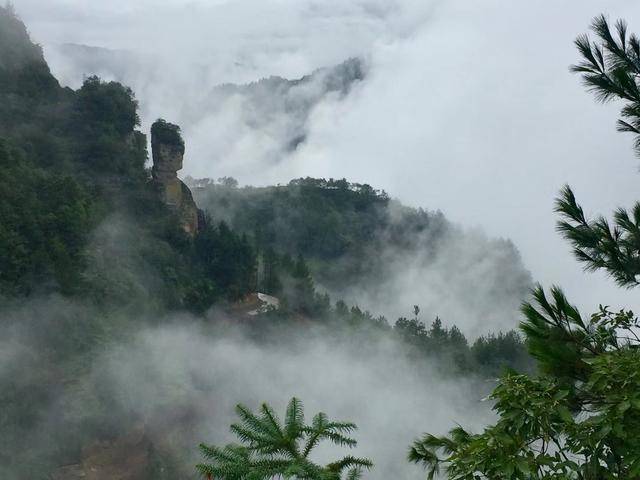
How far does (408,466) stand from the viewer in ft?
84.7

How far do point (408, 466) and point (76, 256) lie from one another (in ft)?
48.7

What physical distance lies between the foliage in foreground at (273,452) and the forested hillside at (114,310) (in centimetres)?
1683

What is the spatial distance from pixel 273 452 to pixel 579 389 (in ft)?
6.85

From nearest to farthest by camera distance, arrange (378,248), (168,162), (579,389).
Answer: (579,389) < (168,162) < (378,248)

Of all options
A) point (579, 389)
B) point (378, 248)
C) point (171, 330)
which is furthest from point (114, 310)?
point (378, 248)

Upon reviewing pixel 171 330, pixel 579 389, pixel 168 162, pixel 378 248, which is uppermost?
pixel 378 248

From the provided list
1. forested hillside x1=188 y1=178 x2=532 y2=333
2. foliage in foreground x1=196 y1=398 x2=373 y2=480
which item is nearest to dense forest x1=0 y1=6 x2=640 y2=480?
foliage in foreground x1=196 y1=398 x2=373 y2=480

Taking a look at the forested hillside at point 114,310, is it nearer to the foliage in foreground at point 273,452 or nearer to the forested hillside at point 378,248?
the forested hillside at point 378,248

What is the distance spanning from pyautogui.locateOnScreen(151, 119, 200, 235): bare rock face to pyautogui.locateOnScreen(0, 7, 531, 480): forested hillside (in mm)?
364

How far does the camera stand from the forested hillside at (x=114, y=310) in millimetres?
21266

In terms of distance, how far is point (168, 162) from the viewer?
3297 centimetres

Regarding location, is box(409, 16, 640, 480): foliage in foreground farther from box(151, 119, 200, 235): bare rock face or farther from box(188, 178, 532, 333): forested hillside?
box(188, 178, 532, 333): forested hillside

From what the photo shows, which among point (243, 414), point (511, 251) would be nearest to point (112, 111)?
point (243, 414)

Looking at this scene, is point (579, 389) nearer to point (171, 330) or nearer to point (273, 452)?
point (273, 452)
